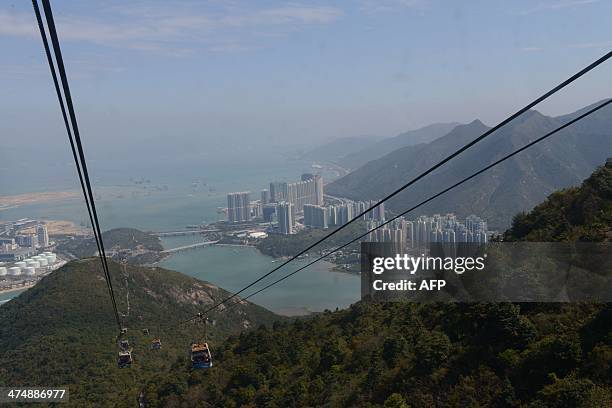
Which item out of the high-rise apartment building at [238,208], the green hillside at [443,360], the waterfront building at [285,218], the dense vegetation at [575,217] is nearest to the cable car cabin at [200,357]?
the green hillside at [443,360]

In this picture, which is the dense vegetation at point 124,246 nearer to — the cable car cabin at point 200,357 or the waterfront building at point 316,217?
the waterfront building at point 316,217

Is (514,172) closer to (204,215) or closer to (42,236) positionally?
(204,215)

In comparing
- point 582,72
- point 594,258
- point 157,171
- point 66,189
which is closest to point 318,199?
point 66,189

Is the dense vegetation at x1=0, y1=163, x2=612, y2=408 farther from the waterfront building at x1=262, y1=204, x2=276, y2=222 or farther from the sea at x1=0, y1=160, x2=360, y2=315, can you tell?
the waterfront building at x1=262, y1=204, x2=276, y2=222

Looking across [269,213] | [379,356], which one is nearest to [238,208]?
[269,213]

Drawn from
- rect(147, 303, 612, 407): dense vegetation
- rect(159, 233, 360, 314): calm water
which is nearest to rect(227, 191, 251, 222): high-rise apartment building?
rect(159, 233, 360, 314): calm water
